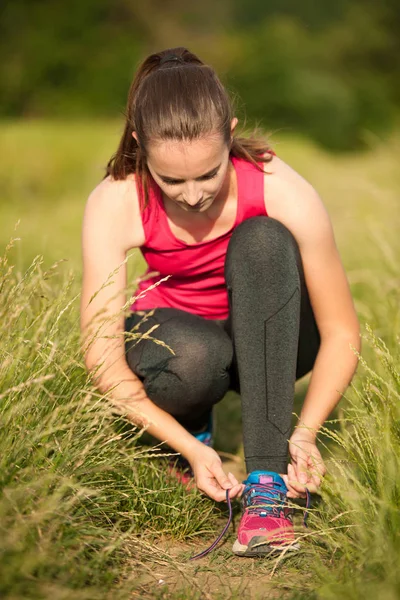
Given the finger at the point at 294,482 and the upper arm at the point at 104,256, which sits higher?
the upper arm at the point at 104,256

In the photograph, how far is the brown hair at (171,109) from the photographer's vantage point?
196cm

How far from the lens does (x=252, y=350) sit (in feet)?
6.65

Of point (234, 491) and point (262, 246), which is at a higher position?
point (262, 246)

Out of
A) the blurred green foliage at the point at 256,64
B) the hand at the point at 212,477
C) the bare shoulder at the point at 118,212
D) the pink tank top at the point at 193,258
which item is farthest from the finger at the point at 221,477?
the blurred green foliage at the point at 256,64

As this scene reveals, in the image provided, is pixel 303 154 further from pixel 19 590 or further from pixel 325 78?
pixel 19 590

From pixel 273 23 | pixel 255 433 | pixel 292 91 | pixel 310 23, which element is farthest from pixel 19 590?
pixel 310 23

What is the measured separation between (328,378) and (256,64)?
1552cm

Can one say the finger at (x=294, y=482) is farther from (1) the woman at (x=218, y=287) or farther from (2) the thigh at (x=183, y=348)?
(2) the thigh at (x=183, y=348)

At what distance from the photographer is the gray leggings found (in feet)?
6.60

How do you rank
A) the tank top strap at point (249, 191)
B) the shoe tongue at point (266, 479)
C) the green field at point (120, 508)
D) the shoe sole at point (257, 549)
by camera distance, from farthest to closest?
the tank top strap at point (249, 191) → the shoe tongue at point (266, 479) → the shoe sole at point (257, 549) → the green field at point (120, 508)

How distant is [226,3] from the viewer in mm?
23500

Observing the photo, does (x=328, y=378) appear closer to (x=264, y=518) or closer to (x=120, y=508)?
(x=264, y=518)

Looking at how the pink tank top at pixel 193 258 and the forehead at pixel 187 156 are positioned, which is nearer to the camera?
the forehead at pixel 187 156

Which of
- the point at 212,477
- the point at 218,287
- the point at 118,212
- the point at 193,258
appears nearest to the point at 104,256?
the point at 118,212
